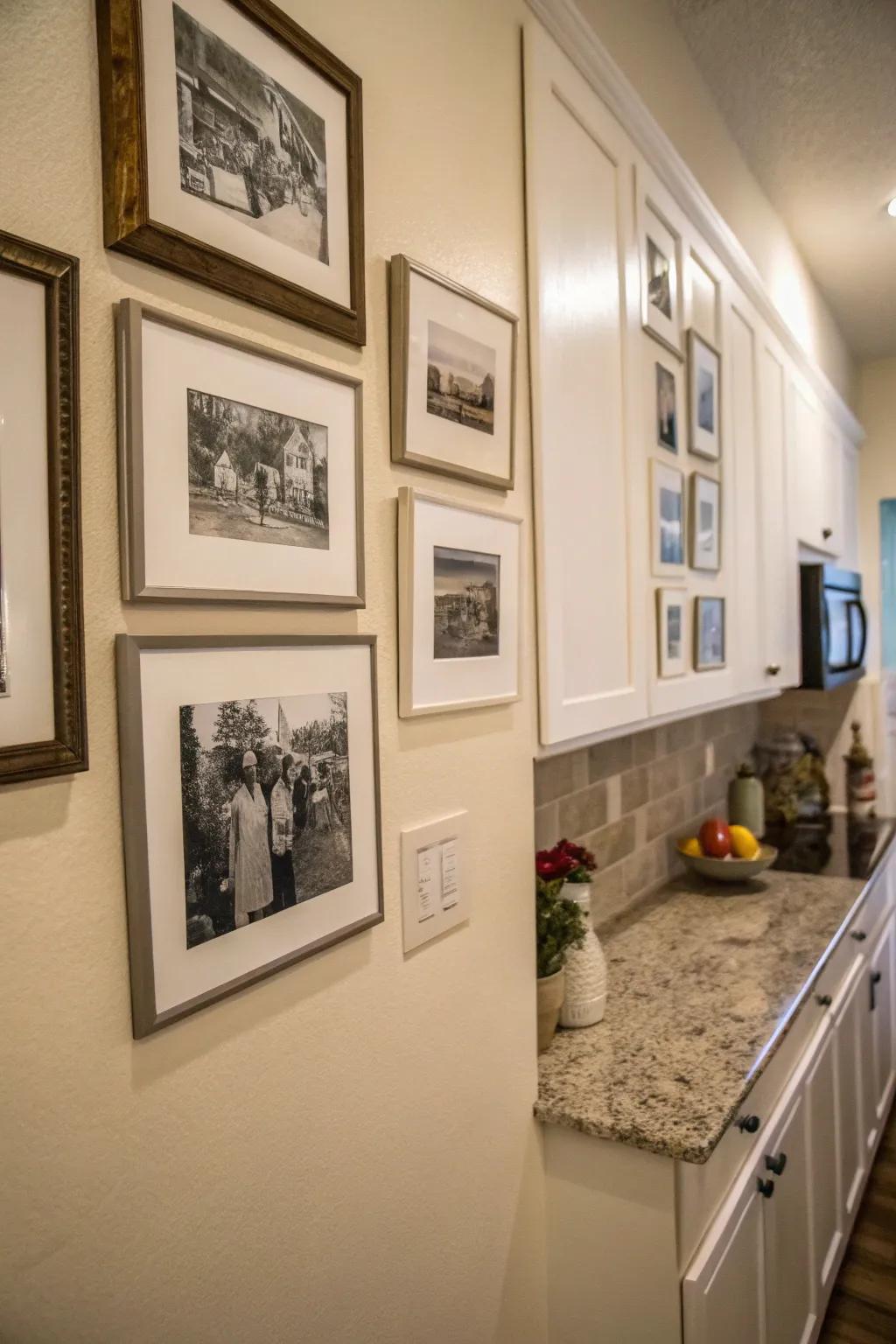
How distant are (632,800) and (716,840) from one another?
0.30 metres

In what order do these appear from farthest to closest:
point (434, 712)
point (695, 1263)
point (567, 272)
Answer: point (567, 272) → point (695, 1263) → point (434, 712)

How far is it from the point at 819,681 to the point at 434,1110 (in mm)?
2107

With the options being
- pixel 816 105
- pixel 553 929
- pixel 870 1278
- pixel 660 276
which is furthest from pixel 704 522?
pixel 870 1278

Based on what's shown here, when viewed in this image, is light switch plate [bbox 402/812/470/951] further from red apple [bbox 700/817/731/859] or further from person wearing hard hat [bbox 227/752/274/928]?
red apple [bbox 700/817/731/859]

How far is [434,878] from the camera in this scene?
991 mm

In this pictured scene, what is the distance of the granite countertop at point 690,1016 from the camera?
1149mm

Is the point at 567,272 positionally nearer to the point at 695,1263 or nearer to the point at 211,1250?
the point at 211,1250

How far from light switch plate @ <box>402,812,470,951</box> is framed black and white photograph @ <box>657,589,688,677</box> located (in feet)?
2.38

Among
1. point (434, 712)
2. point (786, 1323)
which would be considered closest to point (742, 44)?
point (434, 712)

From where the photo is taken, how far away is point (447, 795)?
1026 mm

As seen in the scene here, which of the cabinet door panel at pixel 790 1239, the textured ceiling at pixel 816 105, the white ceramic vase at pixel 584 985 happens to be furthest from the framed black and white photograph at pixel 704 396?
the cabinet door panel at pixel 790 1239

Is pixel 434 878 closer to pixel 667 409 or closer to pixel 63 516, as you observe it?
pixel 63 516

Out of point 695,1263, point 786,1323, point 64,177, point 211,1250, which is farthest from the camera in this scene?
point 786,1323

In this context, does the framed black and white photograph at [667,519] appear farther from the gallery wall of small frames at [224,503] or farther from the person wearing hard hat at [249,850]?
the person wearing hard hat at [249,850]
